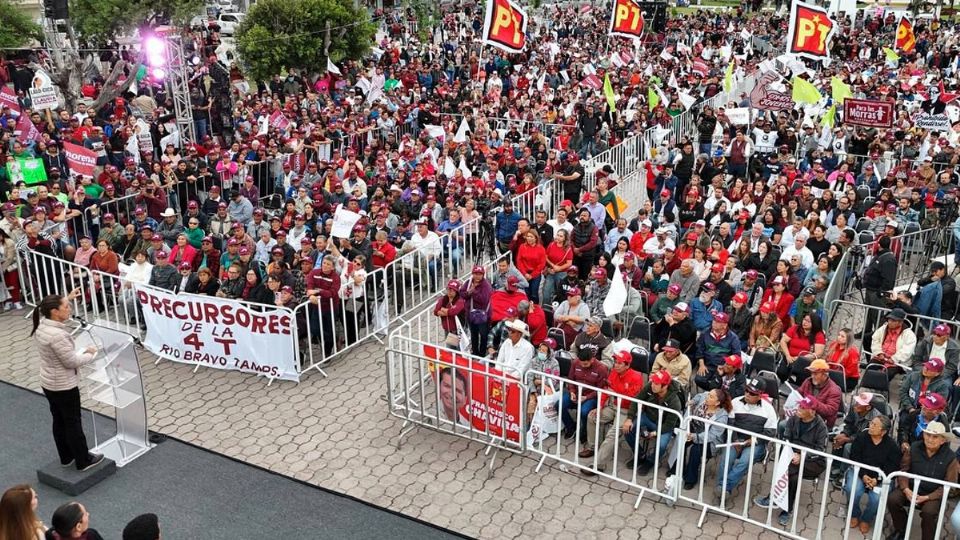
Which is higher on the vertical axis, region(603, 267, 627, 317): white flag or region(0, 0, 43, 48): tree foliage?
region(0, 0, 43, 48): tree foliage

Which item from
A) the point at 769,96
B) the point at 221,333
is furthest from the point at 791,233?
the point at 221,333

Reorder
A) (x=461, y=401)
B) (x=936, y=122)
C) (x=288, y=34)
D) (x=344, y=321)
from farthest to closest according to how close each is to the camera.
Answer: (x=288, y=34) < (x=936, y=122) < (x=344, y=321) < (x=461, y=401)

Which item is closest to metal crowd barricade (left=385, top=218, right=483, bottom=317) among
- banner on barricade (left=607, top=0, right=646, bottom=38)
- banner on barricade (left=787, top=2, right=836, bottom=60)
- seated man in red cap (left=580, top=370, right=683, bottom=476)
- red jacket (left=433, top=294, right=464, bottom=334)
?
red jacket (left=433, top=294, right=464, bottom=334)

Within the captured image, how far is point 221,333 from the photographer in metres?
10.4

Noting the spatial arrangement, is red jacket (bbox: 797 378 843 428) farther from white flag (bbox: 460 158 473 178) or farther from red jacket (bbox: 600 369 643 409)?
white flag (bbox: 460 158 473 178)

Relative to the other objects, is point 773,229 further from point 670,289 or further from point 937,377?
point 937,377

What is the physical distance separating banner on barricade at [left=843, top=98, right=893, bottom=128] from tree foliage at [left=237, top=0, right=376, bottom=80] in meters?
15.5

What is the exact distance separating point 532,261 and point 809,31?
1049 cm

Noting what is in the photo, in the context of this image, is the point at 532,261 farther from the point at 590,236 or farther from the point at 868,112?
the point at 868,112

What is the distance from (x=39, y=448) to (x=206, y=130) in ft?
47.8

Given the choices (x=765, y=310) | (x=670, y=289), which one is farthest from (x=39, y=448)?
(x=765, y=310)

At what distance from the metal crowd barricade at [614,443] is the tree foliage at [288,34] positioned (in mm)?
19290

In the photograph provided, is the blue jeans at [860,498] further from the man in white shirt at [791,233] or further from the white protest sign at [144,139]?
the white protest sign at [144,139]

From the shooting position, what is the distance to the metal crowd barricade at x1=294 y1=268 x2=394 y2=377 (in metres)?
10.6
